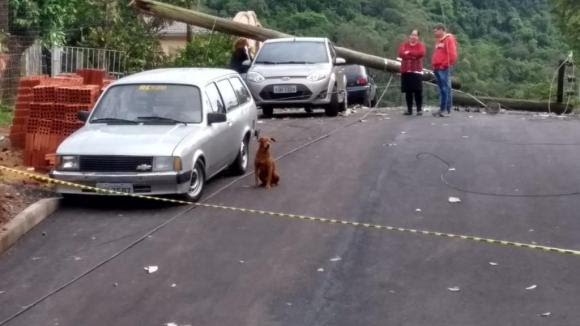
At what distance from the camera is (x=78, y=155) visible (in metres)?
11.4

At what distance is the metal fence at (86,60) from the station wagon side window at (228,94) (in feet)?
30.8

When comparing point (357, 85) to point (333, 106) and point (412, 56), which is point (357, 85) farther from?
point (412, 56)

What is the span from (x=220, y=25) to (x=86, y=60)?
356 cm

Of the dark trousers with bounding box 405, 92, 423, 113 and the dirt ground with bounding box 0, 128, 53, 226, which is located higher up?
the dark trousers with bounding box 405, 92, 423, 113

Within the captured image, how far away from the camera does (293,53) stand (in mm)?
21531

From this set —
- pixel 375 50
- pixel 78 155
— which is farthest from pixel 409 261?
pixel 375 50

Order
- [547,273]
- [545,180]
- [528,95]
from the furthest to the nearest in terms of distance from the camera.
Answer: [528,95]
[545,180]
[547,273]

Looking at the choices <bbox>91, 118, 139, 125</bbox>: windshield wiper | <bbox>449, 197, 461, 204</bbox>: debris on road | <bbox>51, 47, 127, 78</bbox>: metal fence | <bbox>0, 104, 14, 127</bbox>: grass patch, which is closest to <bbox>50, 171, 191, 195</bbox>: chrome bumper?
<bbox>91, 118, 139, 125</bbox>: windshield wiper

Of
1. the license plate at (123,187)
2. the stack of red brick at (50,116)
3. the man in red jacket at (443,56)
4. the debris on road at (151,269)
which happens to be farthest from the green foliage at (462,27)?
the debris on road at (151,269)

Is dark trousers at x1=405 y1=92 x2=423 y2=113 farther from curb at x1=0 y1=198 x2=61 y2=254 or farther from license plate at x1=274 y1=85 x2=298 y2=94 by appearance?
curb at x1=0 y1=198 x2=61 y2=254

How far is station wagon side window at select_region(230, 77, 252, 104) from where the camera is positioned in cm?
1448

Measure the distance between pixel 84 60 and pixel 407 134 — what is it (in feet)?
32.6

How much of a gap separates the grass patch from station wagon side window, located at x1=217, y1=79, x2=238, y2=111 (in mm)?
5442

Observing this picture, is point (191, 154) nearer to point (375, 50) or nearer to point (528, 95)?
point (528, 95)
